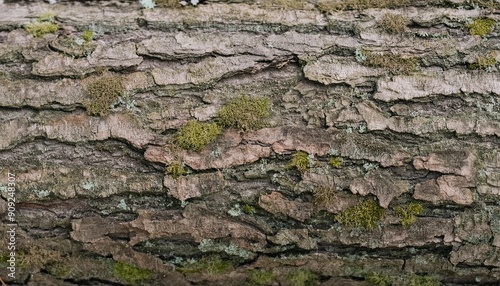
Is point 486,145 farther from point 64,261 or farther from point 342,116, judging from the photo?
point 64,261

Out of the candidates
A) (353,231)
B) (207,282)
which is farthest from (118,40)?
(353,231)

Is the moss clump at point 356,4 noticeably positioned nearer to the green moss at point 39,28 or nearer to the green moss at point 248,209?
the green moss at point 248,209

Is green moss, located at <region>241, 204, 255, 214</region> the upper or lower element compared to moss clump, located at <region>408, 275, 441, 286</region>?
upper

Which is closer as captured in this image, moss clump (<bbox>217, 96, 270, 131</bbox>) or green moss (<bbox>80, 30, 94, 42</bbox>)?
moss clump (<bbox>217, 96, 270, 131</bbox>)

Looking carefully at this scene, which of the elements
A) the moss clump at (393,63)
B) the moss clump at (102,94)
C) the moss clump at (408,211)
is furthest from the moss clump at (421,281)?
the moss clump at (102,94)

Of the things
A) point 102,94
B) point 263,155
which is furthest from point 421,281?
point 102,94

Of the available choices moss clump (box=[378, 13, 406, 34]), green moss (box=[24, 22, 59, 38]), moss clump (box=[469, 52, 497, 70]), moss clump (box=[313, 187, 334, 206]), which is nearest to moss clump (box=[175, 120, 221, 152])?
moss clump (box=[313, 187, 334, 206])

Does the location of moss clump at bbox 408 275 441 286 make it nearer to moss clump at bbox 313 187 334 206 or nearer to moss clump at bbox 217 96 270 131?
moss clump at bbox 313 187 334 206
